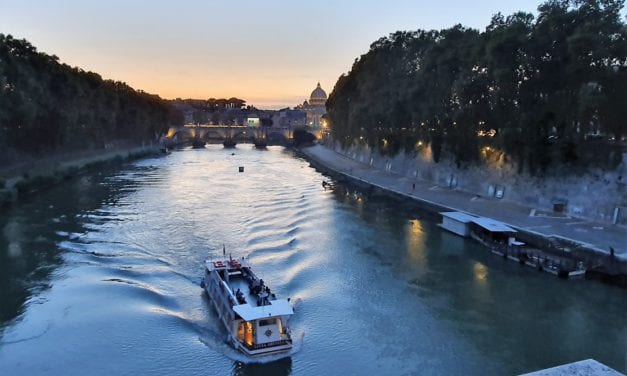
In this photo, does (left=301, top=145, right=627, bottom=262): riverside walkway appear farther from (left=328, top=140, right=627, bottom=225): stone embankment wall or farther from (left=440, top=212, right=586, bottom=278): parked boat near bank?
(left=440, top=212, right=586, bottom=278): parked boat near bank

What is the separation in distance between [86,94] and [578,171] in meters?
62.8

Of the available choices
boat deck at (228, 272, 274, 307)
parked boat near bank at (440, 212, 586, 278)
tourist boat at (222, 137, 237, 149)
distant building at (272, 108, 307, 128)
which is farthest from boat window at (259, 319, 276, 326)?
distant building at (272, 108, 307, 128)

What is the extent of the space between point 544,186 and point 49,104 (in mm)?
51173

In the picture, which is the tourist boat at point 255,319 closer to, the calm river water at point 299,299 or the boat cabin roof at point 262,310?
the boat cabin roof at point 262,310

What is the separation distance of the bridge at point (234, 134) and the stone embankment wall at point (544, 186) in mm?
97932

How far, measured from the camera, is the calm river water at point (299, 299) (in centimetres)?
1769

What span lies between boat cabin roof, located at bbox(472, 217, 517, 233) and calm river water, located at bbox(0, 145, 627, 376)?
1.43 m

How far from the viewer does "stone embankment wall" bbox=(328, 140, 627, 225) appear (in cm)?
3102

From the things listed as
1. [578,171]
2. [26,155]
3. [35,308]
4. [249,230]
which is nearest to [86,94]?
[26,155]

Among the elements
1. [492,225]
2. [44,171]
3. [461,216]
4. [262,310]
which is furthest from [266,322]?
[44,171]

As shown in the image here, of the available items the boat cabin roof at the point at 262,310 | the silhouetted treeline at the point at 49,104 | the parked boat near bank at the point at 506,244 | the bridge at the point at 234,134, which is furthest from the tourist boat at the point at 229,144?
the boat cabin roof at the point at 262,310

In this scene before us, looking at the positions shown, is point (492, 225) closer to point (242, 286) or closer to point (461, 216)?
point (461, 216)

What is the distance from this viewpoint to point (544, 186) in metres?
36.1

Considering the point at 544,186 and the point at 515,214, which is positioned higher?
the point at 544,186
